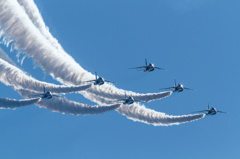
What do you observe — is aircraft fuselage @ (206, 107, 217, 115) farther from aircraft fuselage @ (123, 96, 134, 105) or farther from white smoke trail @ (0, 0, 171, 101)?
white smoke trail @ (0, 0, 171, 101)

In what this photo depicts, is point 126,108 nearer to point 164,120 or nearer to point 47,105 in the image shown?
point 164,120

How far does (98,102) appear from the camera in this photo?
8469 centimetres

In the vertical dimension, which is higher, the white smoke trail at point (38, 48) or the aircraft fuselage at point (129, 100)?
the white smoke trail at point (38, 48)

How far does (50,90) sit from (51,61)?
219 inches

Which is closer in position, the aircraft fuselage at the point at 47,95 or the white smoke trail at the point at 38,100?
the white smoke trail at the point at 38,100

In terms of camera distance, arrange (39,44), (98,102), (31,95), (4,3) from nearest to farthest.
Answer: (4,3) < (39,44) < (31,95) < (98,102)

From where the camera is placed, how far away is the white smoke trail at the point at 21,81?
6969cm

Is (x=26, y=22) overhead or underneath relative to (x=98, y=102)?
overhead

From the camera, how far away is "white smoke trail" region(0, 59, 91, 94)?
6969 centimetres

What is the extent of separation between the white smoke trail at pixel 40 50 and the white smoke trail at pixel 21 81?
2772mm

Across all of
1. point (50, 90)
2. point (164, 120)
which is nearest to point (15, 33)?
point (50, 90)

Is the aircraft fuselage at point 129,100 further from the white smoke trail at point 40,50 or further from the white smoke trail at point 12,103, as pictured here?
the white smoke trail at point 12,103

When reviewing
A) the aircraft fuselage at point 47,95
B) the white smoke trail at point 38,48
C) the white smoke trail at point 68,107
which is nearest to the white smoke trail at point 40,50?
the white smoke trail at point 38,48

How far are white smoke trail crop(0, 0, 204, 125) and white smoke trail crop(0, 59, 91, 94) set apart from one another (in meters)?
2.77
